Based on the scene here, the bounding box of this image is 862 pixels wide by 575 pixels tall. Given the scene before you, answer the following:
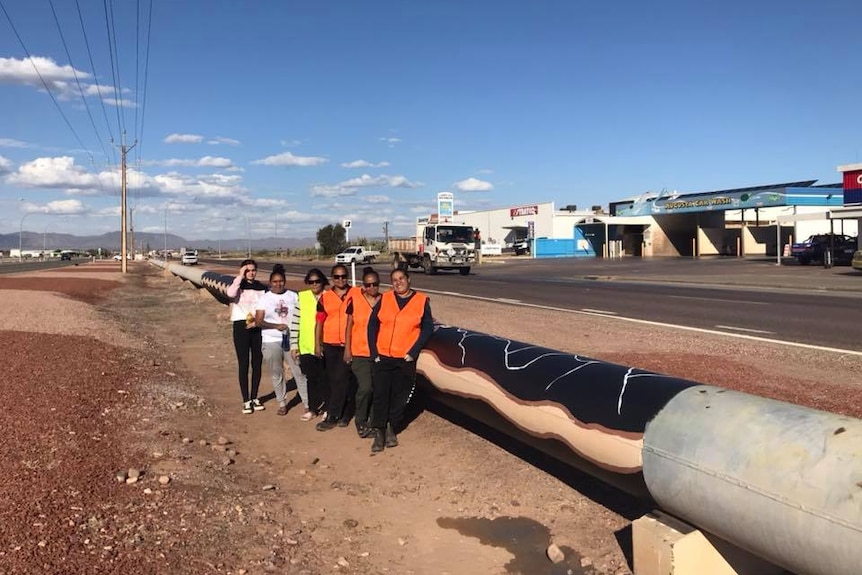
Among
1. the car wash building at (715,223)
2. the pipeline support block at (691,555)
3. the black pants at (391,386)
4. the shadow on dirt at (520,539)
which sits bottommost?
the shadow on dirt at (520,539)

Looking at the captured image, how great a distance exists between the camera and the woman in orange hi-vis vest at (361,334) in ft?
19.4

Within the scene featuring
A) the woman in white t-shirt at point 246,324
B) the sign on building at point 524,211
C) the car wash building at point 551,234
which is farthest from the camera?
the sign on building at point 524,211

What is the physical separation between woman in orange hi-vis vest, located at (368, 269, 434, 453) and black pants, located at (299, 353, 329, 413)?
108 centimetres

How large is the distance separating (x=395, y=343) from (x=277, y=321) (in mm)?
1613

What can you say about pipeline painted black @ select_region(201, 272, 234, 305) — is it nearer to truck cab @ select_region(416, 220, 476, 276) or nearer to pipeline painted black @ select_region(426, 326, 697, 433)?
pipeline painted black @ select_region(426, 326, 697, 433)

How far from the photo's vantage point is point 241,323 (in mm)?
6988

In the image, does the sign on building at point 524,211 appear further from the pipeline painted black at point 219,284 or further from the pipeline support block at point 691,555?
the pipeline support block at point 691,555

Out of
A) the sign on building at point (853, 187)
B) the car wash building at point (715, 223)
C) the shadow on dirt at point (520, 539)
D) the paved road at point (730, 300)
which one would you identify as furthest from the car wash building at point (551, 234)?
the shadow on dirt at point (520, 539)

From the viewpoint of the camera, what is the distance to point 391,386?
5.96m

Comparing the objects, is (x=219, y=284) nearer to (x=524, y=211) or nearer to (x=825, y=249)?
(x=825, y=249)

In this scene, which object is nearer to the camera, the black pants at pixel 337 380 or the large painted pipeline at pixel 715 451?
the large painted pipeline at pixel 715 451

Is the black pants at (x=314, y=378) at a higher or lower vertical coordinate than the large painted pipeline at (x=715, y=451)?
lower

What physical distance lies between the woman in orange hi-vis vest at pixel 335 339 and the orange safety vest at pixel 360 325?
28cm

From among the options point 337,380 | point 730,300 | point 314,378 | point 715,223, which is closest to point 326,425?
point 337,380
